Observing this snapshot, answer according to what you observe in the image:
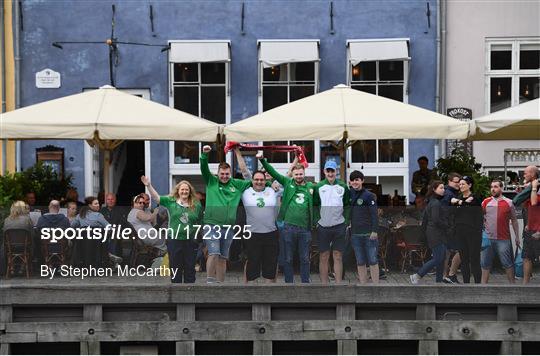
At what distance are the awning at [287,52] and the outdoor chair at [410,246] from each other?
8789 mm

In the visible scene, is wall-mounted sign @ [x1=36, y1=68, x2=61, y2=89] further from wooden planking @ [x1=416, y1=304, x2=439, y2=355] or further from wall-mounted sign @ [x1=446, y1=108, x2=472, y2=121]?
wooden planking @ [x1=416, y1=304, x2=439, y2=355]

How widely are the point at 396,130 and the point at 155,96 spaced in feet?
24.0

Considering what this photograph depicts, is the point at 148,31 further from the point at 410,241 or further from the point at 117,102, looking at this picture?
the point at 410,241

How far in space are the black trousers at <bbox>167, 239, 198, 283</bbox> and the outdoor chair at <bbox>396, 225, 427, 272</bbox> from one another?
232 centimetres

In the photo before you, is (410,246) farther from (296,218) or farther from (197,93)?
(197,93)

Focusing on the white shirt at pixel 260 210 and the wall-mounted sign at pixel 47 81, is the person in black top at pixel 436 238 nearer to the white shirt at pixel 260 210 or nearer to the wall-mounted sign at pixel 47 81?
the white shirt at pixel 260 210

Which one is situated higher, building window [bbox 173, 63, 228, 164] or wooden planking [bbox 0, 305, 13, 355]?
building window [bbox 173, 63, 228, 164]

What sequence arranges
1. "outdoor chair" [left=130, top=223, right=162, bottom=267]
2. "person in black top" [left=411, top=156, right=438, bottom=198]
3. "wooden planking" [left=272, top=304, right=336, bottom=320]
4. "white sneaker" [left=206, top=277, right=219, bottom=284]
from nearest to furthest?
"wooden planking" [left=272, top=304, right=336, bottom=320] → "white sneaker" [left=206, top=277, right=219, bottom=284] → "outdoor chair" [left=130, top=223, right=162, bottom=267] → "person in black top" [left=411, top=156, right=438, bottom=198]

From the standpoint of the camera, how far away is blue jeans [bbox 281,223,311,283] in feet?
37.6

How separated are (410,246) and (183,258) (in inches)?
103

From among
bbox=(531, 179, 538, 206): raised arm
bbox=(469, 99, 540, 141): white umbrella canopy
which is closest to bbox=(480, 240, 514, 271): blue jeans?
bbox=(531, 179, 538, 206): raised arm

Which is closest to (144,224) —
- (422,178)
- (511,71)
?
(422,178)

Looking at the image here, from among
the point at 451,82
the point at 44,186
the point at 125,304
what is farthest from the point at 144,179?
the point at 451,82

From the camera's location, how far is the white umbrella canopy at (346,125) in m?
14.8
